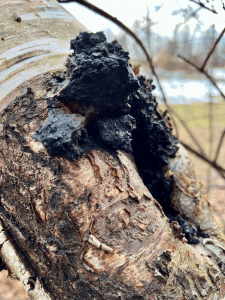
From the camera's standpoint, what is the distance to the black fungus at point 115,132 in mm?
780

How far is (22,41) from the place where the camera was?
89 cm

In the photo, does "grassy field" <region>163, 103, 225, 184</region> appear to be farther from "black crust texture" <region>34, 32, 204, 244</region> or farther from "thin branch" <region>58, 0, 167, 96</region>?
"black crust texture" <region>34, 32, 204, 244</region>

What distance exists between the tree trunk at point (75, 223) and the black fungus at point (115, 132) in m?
0.04

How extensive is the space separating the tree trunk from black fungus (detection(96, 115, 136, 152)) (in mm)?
39

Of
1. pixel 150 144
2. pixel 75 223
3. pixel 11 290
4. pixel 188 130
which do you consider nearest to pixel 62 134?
pixel 75 223

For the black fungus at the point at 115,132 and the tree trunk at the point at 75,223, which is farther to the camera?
the black fungus at the point at 115,132

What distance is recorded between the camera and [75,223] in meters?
0.66

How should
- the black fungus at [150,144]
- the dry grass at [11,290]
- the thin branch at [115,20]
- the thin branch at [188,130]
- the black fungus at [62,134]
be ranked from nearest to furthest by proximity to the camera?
the black fungus at [62,134] → the black fungus at [150,144] → the thin branch at [115,20] → the thin branch at [188,130] → the dry grass at [11,290]

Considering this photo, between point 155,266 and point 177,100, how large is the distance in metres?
1.29

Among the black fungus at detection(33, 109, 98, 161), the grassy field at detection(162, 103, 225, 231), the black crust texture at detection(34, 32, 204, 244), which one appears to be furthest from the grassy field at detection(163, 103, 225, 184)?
the black fungus at detection(33, 109, 98, 161)

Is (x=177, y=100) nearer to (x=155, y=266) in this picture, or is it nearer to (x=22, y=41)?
(x=22, y=41)

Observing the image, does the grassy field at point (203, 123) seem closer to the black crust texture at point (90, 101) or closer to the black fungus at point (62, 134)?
the black crust texture at point (90, 101)

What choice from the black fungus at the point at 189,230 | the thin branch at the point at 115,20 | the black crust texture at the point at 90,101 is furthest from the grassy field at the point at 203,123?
the black crust texture at the point at 90,101

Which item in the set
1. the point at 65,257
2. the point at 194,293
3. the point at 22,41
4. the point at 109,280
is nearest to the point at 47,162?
the point at 65,257
